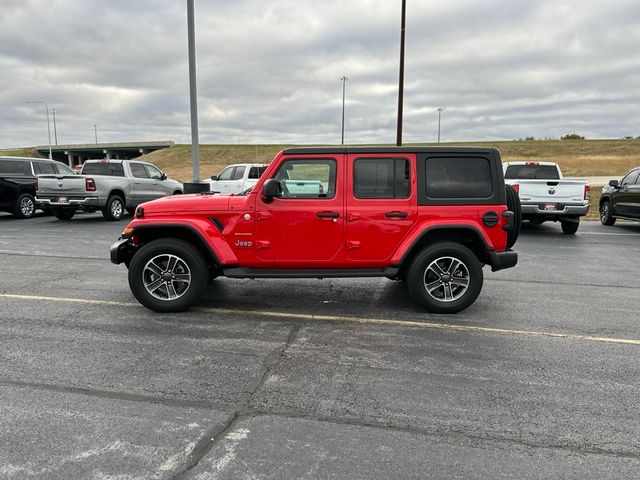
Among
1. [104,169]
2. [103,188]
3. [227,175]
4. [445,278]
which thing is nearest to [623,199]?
[445,278]

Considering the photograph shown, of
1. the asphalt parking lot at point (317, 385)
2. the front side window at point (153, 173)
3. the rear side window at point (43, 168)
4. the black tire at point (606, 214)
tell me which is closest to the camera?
the asphalt parking lot at point (317, 385)

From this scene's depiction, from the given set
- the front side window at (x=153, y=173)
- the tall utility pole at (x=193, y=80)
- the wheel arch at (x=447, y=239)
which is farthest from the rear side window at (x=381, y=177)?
the front side window at (x=153, y=173)

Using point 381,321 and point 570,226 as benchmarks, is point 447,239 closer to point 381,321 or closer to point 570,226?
point 381,321

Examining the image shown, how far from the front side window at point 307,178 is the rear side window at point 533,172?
29.6ft

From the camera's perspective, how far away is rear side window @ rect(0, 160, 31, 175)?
14.8m

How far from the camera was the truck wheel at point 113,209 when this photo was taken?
14.4 m

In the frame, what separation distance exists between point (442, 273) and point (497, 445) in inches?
107

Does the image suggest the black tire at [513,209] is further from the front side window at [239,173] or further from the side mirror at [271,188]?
the front side window at [239,173]

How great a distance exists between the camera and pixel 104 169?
14.9 m

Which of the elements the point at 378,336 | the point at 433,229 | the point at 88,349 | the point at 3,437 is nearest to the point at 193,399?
the point at 3,437

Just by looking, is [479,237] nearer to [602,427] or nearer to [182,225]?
[602,427]

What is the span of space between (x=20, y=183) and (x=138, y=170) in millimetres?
3488

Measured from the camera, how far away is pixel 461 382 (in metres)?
3.68

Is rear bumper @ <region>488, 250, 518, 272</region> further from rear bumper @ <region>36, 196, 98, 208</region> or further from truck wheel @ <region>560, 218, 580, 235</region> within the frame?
rear bumper @ <region>36, 196, 98, 208</region>
